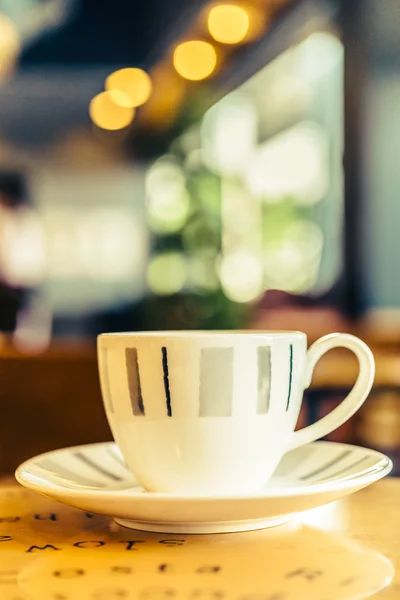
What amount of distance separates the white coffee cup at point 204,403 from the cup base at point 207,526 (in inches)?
1.2

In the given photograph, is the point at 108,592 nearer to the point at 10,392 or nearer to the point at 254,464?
the point at 254,464

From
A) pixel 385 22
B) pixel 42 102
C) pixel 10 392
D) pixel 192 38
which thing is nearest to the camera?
pixel 10 392

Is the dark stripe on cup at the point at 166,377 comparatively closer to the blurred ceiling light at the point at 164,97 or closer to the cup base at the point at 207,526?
the cup base at the point at 207,526

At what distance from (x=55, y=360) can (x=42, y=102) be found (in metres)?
4.81

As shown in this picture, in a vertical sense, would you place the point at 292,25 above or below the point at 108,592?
above

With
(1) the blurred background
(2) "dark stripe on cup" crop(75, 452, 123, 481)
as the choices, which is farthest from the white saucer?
(1) the blurred background

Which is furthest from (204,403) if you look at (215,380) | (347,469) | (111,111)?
(111,111)

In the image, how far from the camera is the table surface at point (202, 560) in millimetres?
353

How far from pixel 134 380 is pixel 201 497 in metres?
0.10

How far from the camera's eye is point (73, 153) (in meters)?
6.60

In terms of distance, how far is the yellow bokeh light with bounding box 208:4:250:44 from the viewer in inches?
132

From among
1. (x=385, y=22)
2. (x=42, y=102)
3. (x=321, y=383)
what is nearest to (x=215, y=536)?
(x=321, y=383)

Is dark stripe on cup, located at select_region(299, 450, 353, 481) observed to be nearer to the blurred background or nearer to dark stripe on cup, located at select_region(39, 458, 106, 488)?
dark stripe on cup, located at select_region(39, 458, 106, 488)

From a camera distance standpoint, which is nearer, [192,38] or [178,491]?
[178,491]
